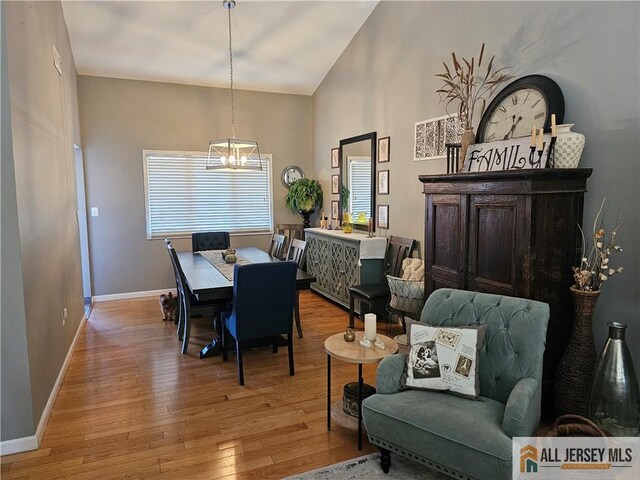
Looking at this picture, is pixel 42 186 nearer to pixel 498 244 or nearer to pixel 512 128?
pixel 498 244

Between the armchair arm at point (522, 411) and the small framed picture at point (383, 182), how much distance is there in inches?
122

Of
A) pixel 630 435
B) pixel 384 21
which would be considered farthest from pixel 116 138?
pixel 630 435

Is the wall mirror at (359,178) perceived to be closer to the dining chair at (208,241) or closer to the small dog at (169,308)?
the dining chair at (208,241)

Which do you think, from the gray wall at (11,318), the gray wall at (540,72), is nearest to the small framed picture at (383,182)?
the gray wall at (540,72)

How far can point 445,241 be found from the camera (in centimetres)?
315

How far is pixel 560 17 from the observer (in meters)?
2.78

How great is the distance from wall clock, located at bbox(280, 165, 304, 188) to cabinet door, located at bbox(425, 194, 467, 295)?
3.77 metres

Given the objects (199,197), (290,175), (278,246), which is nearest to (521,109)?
(278,246)

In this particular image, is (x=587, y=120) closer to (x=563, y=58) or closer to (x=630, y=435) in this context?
(x=563, y=58)

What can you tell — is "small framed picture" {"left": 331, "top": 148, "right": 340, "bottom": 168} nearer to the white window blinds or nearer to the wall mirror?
the wall mirror

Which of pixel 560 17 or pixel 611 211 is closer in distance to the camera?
pixel 611 211

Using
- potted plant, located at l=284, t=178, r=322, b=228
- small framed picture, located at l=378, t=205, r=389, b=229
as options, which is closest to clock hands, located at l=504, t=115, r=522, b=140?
small framed picture, located at l=378, t=205, r=389, b=229

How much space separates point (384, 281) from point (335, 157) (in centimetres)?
218

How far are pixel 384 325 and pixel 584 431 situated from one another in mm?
2652
